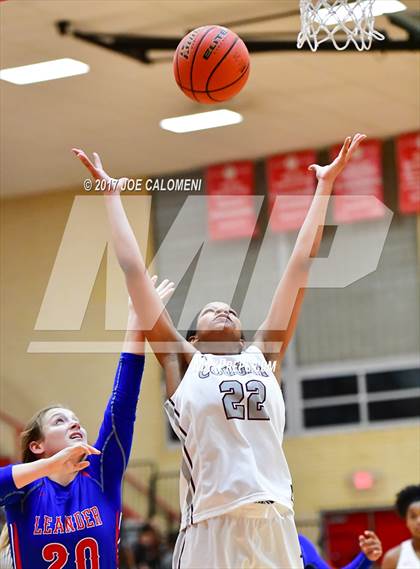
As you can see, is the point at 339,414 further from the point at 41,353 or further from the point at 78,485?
the point at 78,485

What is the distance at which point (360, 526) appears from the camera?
457 inches

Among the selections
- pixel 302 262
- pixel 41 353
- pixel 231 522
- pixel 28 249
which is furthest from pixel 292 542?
pixel 41 353

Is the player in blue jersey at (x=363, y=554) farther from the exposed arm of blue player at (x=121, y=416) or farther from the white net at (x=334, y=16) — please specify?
the white net at (x=334, y=16)

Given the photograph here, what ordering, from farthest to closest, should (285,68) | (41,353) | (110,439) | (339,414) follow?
(41,353)
(339,414)
(285,68)
(110,439)

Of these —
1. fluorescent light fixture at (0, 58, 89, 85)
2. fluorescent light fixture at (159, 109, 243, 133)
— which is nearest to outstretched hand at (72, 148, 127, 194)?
Result: fluorescent light fixture at (0, 58, 89, 85)

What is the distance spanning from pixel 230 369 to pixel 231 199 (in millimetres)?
8011

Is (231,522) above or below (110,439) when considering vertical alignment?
below

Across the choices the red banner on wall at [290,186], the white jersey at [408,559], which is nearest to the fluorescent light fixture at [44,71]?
the red banner on wall at [290,186]

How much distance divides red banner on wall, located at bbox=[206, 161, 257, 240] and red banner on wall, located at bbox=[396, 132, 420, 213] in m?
1.61

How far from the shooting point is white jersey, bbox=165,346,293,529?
13.1ft

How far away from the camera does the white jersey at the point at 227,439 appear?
399 cm

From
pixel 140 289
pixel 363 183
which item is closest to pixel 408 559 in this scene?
pixel 140 289

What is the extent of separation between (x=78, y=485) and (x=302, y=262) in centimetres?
124

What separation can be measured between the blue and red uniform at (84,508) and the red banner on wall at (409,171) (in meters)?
7.56
